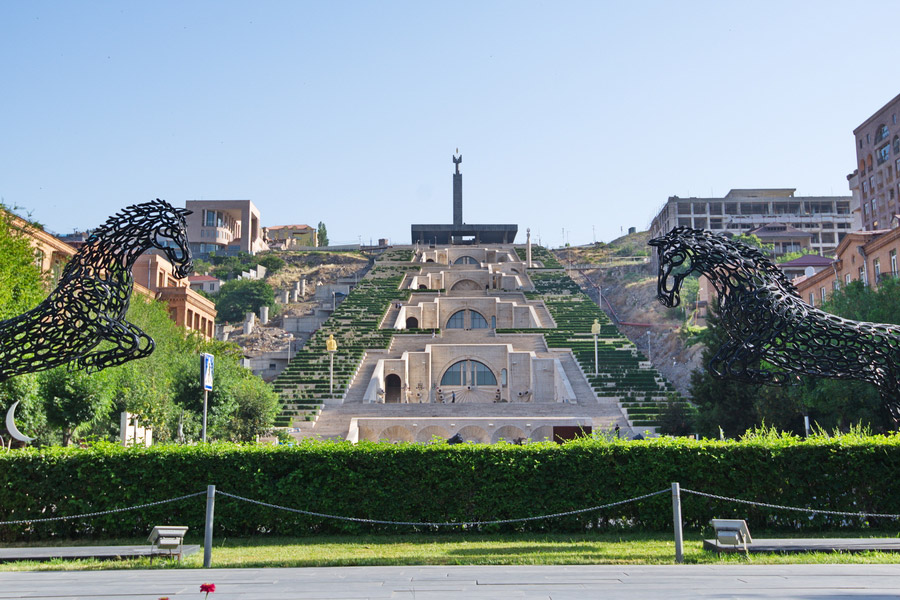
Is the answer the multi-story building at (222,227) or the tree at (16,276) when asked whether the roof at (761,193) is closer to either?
the multi-story building at (222,227)

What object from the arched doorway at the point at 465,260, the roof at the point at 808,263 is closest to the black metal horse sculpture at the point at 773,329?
the roof at the point at 808,263

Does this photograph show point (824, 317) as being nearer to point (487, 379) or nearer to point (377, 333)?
point (487, 379)

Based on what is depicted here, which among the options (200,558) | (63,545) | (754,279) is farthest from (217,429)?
(754,279)

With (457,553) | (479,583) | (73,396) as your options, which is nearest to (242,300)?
(73,396)

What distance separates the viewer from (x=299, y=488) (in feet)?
46.6

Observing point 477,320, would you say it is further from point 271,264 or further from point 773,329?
point 773,329

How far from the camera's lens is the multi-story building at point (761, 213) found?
108081 mm

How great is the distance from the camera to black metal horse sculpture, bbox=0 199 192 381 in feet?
39.6

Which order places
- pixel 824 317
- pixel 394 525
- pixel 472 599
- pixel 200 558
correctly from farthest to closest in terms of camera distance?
pixel 394 525 < pixel 824 317 < pixel 200 558 < pixel 472 599

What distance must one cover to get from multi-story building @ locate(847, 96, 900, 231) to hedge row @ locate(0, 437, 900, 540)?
2569 inches

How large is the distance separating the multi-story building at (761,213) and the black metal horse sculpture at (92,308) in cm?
10103

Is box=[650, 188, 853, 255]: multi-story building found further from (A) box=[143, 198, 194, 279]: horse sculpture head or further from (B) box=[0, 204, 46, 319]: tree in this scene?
(A) box=[143, 198, 194, 279]: horse sculpture head

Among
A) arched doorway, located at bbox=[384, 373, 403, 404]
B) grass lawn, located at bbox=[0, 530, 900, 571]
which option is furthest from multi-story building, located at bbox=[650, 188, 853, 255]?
grass lawn, located at bbox=[0, 530, 900, 571]

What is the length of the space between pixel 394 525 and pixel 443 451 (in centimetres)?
153
